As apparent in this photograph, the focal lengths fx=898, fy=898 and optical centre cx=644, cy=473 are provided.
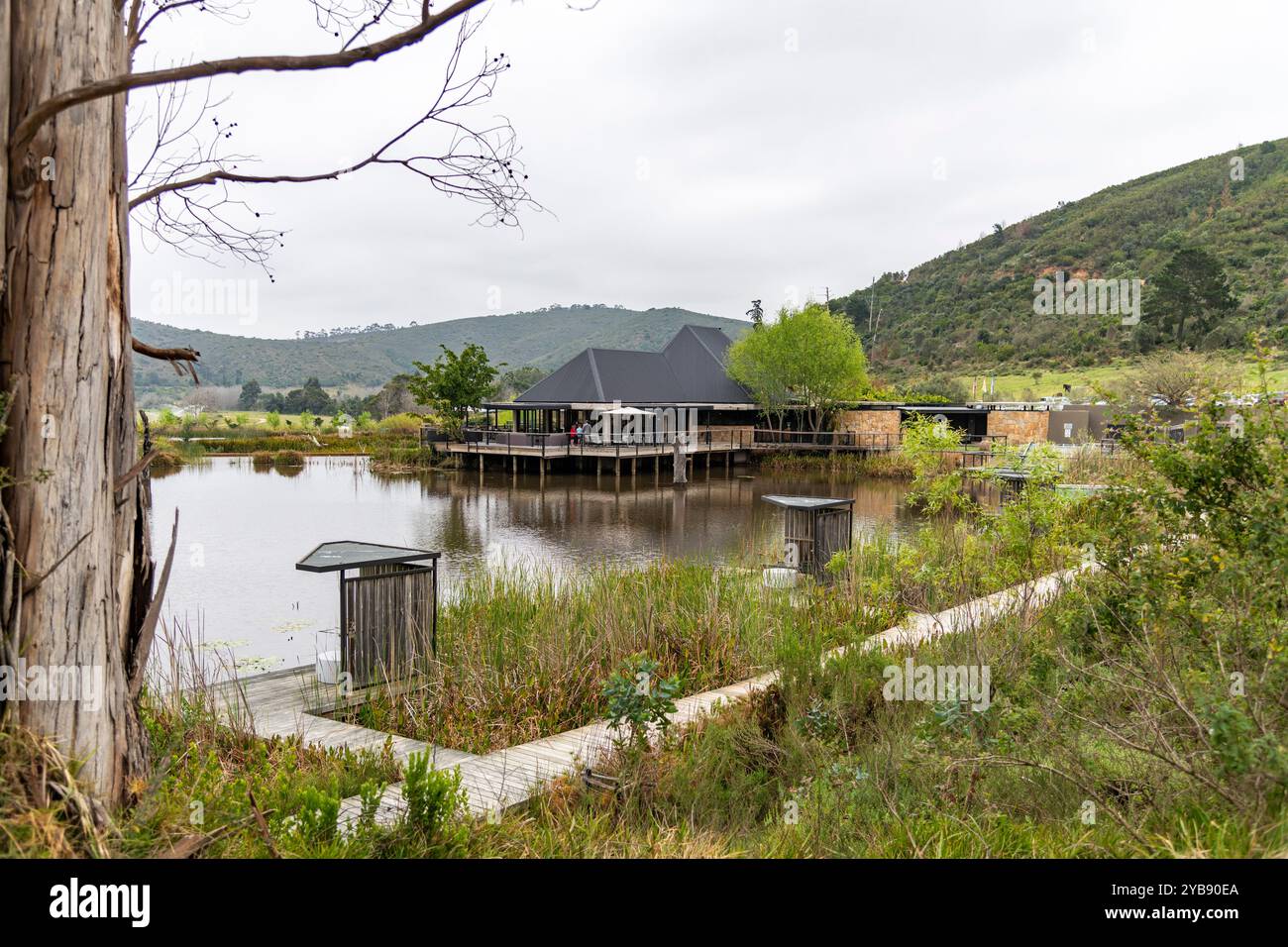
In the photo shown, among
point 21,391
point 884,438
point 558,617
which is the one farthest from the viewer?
point 884,438

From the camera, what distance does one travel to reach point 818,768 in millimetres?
4871

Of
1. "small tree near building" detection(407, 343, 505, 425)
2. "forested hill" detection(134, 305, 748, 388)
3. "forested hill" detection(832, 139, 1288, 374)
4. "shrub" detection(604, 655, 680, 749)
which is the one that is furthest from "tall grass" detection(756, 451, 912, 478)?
"forested hill" detection(134, 305, 748, 388)

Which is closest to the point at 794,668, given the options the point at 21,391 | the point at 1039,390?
the point at 21,391

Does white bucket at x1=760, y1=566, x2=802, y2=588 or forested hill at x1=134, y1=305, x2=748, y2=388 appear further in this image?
forested hill at x1=134, y1=305, x2=748, y2=388

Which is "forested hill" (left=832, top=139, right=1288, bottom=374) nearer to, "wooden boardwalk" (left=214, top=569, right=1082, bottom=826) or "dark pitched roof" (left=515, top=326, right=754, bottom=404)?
"dark pitched roof" (left=515, top=326, right=754, bottom=404)

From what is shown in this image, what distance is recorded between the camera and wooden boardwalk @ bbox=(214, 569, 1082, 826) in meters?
4.45

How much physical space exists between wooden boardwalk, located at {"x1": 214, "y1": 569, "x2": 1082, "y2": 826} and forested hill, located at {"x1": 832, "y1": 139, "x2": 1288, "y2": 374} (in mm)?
37883

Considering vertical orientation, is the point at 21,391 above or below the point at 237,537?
above

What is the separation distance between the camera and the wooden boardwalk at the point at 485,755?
14.6ft

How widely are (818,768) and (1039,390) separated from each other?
4003 cm

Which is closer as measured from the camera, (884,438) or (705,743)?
(705,743)

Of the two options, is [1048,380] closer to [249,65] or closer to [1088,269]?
[1088,269]

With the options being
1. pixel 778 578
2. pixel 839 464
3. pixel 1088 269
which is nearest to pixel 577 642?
pixel 778 578

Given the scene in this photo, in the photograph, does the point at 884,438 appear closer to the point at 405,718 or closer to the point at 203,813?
the point at 405,718
